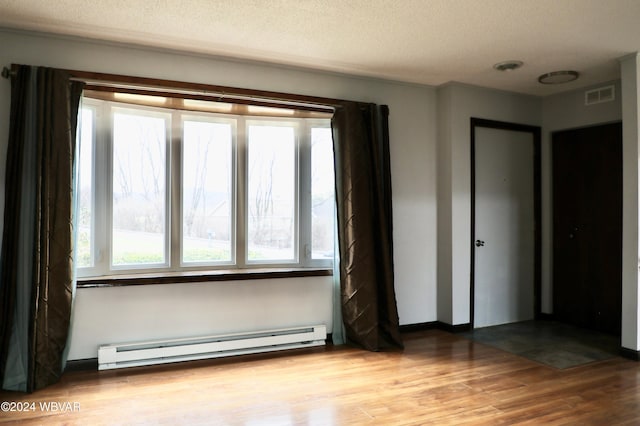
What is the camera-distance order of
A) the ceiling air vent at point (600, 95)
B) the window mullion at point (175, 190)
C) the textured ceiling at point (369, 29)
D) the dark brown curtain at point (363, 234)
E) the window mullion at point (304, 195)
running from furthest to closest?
the ceiling air vent at point (600, 95), the window mullion at point (304, 195), the dark brown curtain at point (363, 234), the window mullion at point (175, 190), the textured ceiling at point (369, 29)

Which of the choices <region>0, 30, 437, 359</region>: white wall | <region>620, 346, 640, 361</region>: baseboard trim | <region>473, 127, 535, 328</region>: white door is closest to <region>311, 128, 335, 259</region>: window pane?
<region>0, 30, 437, 359</region>: white wall

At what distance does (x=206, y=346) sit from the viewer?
371 cm

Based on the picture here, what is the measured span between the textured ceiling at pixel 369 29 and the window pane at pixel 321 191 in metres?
0.68

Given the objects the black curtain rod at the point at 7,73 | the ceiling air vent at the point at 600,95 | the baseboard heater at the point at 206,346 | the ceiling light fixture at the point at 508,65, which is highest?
the ceiling light fixture at the point at 508,65

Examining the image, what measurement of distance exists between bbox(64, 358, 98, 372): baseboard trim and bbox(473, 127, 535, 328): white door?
358 centimetres

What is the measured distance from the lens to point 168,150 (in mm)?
3941

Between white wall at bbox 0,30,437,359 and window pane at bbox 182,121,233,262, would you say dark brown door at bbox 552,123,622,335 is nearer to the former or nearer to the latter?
white wall at bbox 0,30,437,359

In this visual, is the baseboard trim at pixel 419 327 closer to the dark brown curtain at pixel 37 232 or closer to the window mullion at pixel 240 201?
the window mullion at pixel 240 201

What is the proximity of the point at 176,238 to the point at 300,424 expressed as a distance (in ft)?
6.57

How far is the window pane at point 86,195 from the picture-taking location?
3564 mm

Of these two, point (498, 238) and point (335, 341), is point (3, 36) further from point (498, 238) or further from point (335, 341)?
point (498, 238)

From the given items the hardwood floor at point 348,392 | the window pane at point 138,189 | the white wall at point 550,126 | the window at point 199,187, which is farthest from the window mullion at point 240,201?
the white wall at point 550,126

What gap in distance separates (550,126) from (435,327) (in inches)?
102

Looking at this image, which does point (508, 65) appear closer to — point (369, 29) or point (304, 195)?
point (369, 29)
